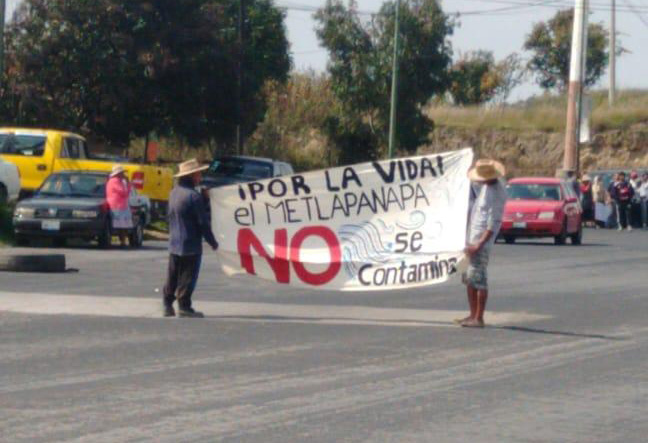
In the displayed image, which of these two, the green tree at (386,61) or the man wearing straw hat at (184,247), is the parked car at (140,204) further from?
the green tree at (386,61)

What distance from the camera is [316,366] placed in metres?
11.7

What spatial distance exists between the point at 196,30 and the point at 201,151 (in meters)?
16.1

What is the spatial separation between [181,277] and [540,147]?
57797 mm

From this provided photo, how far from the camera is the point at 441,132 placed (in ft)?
237

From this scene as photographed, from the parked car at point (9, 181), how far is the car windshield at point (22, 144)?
1.79 m

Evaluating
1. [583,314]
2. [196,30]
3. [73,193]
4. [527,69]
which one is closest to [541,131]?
[527,69]

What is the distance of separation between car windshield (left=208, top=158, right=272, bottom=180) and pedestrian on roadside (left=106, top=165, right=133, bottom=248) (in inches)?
347

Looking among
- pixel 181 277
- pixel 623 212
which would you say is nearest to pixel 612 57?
pixel 623 212

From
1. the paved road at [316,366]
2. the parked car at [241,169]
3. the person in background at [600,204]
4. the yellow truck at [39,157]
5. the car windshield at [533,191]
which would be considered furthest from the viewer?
the person in background at [600,204]

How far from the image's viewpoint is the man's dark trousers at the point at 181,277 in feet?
50.2

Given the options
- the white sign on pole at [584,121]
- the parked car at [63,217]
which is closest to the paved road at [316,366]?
the parked car at [63,217]

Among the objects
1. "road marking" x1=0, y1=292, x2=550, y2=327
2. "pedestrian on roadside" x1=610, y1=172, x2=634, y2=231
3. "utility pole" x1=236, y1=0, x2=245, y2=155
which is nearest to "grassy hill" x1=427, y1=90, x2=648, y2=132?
"utility pole" x1=236, y1=0, x2=245, y2=155

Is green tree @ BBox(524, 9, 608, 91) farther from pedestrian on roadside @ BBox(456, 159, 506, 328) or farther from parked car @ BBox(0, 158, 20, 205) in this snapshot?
pedestrian on roadside @ BBox(456, 159, 506, 328)

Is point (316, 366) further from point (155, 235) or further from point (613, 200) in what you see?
point (613, 200)
